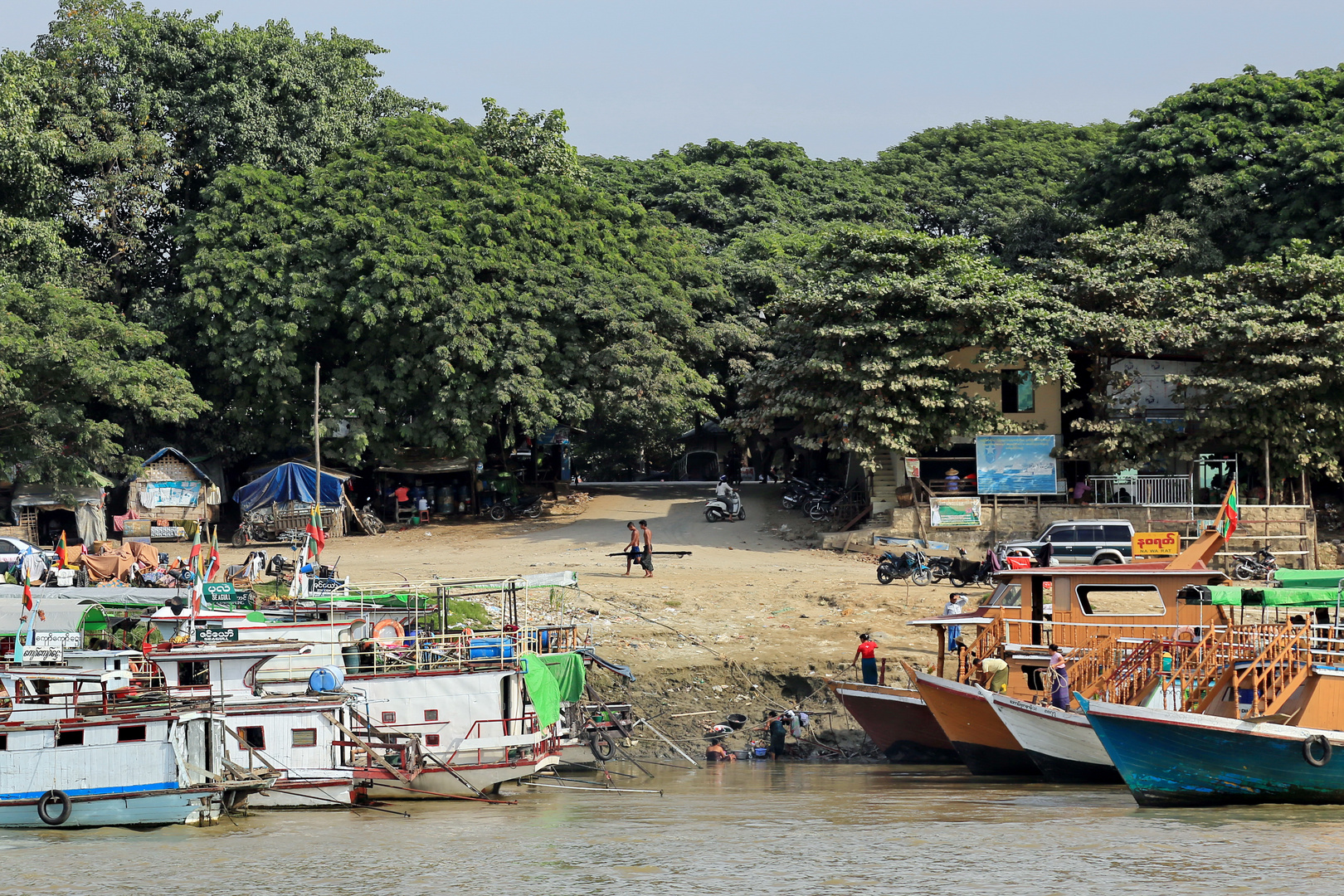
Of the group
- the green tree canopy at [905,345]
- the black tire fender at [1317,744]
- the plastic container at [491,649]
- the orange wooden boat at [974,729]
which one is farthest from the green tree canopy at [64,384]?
the black tire fender at [1317,744]

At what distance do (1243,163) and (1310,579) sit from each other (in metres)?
26.6

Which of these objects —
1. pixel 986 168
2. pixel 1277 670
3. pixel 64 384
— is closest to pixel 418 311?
pixel 64 384

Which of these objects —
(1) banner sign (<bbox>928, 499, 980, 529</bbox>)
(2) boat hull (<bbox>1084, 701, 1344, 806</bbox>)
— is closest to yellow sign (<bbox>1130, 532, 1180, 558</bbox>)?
(2) boat hull (<bbox>1084, 701, 1344, 806</bbox>)

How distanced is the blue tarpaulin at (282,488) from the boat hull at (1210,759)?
85.9ft

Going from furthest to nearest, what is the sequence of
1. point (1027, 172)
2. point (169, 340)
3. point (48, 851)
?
1. point (1027, 172)
2. point (169, 340)
3. point (48, 851)

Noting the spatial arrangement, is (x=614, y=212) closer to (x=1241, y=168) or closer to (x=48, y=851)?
(x=1241, y=168)

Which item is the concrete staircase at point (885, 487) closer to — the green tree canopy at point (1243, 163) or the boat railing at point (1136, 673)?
the green tree canopy at point (1243, 163)

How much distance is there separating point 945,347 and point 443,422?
1404 centimetres

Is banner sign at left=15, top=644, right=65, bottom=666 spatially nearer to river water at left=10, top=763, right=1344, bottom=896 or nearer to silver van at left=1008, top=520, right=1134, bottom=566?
river water at left=10, top=763, right=1344, bottom=896

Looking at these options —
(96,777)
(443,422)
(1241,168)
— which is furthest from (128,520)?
(1241,168)

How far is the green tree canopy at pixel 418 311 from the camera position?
3741 cm

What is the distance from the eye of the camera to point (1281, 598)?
58.7ft

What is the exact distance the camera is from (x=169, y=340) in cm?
4047

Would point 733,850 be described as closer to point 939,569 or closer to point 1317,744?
point 1317,744
